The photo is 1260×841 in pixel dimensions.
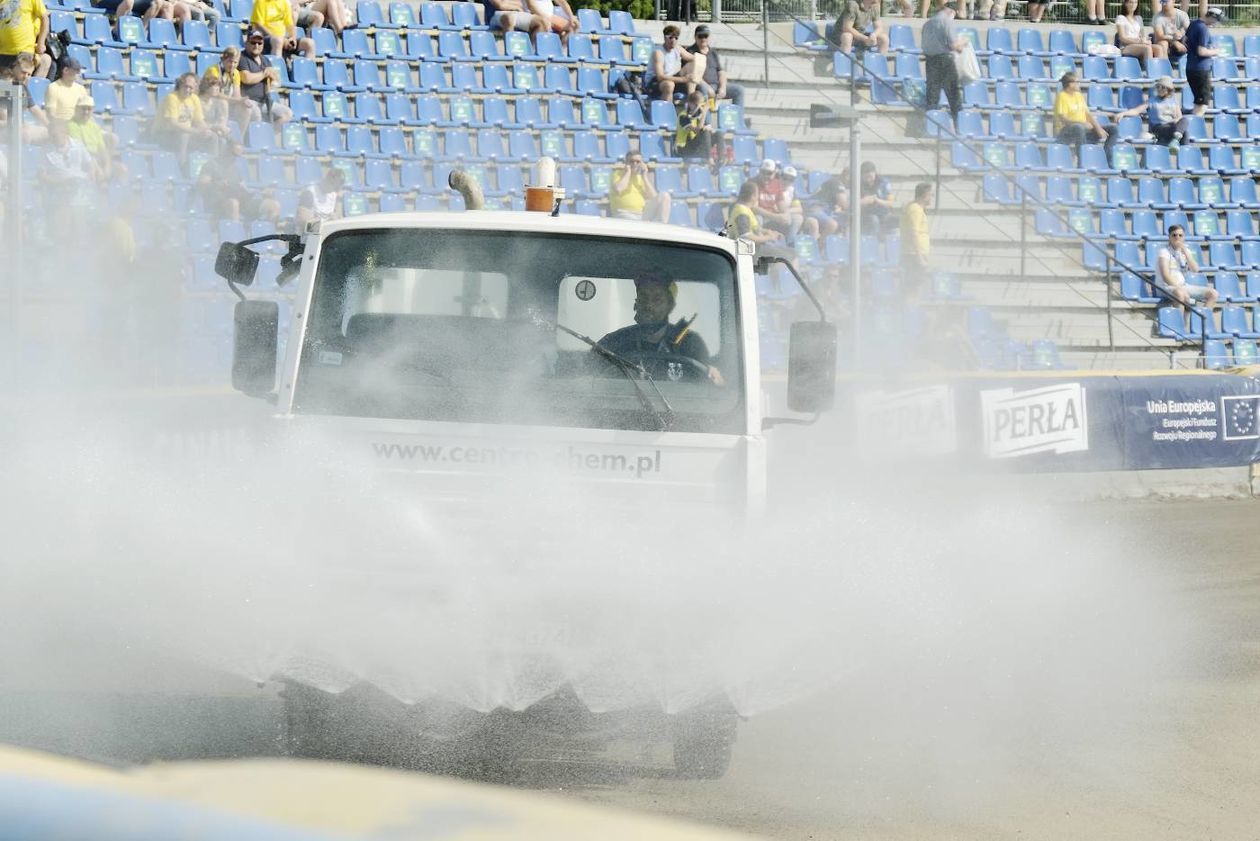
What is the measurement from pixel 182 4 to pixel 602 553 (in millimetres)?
14796

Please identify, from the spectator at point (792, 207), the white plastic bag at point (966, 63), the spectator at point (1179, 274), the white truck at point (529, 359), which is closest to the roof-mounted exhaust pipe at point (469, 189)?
the white truck at point (529, 359)

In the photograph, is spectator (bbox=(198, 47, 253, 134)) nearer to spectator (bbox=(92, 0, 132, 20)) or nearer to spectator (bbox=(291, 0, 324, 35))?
spectator (bbox=(92, 0, 132, 20))

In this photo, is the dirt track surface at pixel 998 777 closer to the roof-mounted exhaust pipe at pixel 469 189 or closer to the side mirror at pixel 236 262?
the side mirror at pixel 236 262

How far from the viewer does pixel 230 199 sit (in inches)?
680

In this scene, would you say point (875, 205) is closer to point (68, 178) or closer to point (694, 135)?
point (694, 135)

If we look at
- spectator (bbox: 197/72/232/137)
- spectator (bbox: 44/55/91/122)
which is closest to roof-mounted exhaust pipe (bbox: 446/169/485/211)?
spectator (bbox: 44/55/91/122)

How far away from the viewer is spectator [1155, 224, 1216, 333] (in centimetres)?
2106

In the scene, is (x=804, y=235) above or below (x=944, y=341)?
above

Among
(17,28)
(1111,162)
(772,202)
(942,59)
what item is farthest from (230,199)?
(1111,162)

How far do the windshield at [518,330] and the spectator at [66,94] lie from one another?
11268 mm

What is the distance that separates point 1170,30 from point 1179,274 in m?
5.88

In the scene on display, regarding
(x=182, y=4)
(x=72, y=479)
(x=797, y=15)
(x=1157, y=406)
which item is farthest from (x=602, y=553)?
(x=797, y=15)

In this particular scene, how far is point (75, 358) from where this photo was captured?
13.9 metres

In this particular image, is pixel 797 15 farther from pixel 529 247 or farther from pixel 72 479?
pixel 529 247
